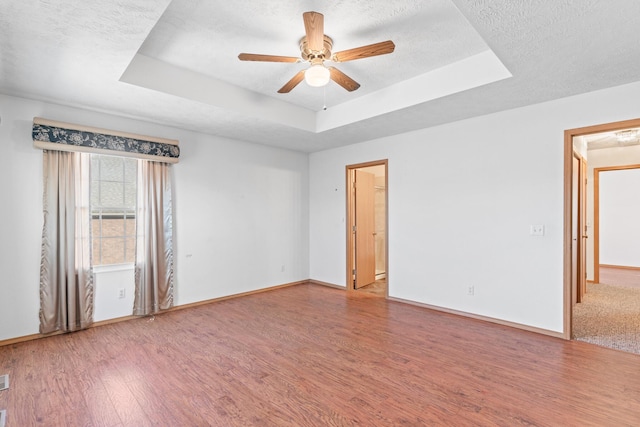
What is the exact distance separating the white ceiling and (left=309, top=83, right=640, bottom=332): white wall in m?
0.24

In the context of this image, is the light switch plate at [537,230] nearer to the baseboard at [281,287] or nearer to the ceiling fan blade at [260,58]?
the baseboard at [281,287]

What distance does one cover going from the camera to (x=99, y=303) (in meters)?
3.62

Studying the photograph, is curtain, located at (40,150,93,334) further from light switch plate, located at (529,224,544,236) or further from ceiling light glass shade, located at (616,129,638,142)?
ceiling light glass shade, located at (616,129,638,142)

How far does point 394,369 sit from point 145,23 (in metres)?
3.10

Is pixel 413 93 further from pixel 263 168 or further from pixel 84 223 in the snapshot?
pixel 84 223

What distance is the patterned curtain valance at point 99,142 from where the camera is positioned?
125 inches

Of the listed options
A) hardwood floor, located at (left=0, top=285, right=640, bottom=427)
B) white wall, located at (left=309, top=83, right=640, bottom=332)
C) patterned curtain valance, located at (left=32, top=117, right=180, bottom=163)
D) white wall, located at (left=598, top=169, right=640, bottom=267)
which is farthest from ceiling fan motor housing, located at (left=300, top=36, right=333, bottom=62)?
white wall, located at (left=598, top=169, right=640, bottom=267)

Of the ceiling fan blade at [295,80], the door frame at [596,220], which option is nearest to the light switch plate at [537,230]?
the ceiling fan blade at [295,80]

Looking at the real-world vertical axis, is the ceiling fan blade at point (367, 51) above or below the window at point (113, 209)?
above

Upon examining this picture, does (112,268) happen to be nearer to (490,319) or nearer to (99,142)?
(99,142)

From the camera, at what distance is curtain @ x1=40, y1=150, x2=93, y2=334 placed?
3.26m

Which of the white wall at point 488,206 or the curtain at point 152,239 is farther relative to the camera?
the curtain at point 152,239

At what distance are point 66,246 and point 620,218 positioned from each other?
1018 cm

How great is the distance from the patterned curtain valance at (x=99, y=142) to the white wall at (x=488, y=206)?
2.91 m
